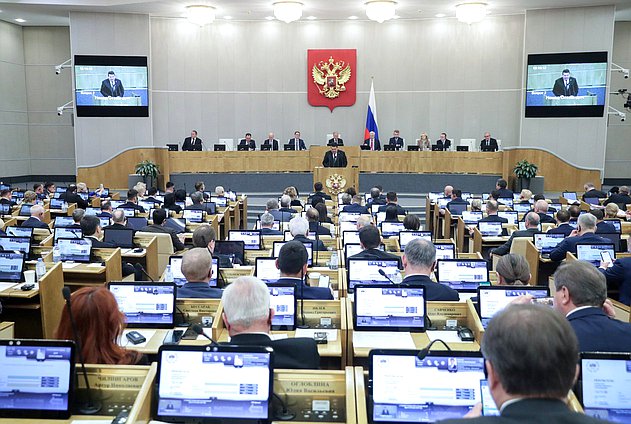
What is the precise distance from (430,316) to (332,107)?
49.2 ft

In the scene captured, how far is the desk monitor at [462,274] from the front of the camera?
5234mm

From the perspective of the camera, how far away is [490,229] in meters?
8.62

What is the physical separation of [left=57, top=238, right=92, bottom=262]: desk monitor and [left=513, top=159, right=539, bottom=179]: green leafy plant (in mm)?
11638

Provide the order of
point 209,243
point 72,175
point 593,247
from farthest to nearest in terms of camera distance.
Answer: point 72,175 → point 593,247 → point 209,243

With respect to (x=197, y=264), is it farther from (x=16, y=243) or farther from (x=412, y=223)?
(x=412, y=223)

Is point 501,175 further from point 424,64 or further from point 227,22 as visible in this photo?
point 227,22

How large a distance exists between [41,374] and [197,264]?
181 cm

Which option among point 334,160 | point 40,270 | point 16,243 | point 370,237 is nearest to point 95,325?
point 370,237

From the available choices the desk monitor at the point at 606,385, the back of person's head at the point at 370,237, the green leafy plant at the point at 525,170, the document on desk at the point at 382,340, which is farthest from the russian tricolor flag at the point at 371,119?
the desk monitor at the point at 606,385

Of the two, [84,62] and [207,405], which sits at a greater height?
[84,62]

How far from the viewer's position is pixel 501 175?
1577 centimetres

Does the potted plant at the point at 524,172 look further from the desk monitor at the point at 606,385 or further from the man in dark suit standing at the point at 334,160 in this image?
the desk monitor at the point at 606,385

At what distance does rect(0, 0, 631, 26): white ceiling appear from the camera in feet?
51.3

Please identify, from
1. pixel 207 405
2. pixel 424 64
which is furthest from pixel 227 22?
pixel 207 405
